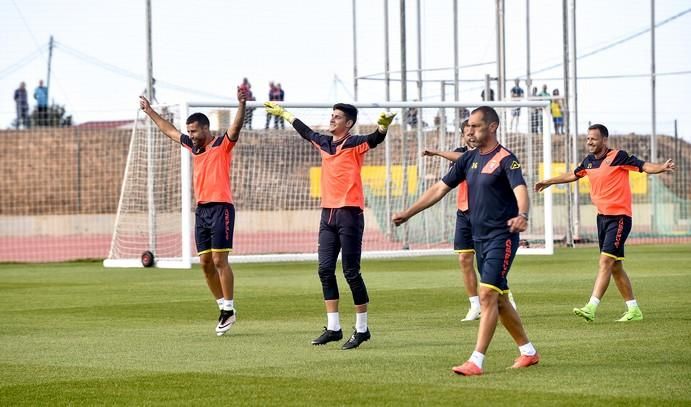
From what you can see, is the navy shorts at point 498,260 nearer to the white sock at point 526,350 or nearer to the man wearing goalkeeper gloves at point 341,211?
the white sock at point 526,350

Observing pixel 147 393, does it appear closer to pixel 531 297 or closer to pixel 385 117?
pixel 385 117

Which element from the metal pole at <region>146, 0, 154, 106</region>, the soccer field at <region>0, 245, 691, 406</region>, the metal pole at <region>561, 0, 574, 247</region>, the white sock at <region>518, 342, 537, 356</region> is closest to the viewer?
the soccer field at <region>0, 245, 691, 406</region>

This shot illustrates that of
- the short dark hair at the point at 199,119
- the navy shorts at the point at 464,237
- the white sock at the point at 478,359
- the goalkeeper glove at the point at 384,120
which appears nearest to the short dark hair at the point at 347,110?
the goalkeeper glove at the point at 384,120

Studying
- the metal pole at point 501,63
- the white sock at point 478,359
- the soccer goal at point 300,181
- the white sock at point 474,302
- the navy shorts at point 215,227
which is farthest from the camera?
the metal pole at point 501,63

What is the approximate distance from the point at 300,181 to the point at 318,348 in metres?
20.0

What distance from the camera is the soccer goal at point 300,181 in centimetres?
2752

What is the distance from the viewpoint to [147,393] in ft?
29.5

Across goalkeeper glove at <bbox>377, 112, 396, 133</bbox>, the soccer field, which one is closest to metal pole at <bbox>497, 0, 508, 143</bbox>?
the soccer field

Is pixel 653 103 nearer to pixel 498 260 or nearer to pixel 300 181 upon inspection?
pixel 300 181

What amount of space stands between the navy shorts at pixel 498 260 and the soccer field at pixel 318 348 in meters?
0.67

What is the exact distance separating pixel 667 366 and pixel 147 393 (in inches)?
156

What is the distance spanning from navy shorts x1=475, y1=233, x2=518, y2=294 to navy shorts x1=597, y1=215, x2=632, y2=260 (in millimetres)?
4815

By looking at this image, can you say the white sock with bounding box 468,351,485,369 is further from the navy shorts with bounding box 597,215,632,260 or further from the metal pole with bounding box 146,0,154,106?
the metal pole with bounding box 146,0,154,106

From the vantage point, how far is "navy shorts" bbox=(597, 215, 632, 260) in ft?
47.5
